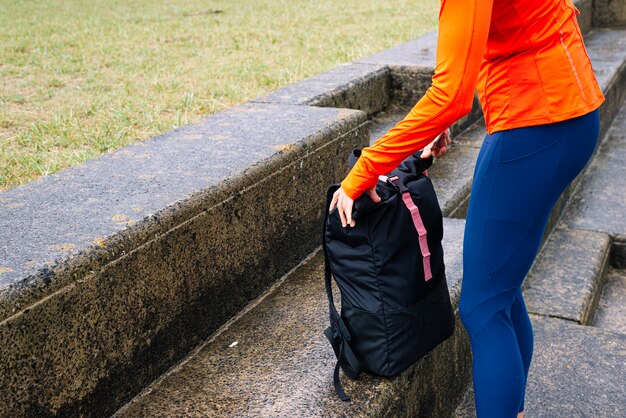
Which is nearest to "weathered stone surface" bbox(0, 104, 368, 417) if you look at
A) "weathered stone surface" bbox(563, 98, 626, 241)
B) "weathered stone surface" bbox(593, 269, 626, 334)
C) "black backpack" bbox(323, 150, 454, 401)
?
"black backpack" bbox(323, 150, 454, 401)

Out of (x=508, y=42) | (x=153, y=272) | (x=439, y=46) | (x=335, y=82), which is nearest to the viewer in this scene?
(x=439, y=46)

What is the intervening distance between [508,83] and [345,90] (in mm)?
2243

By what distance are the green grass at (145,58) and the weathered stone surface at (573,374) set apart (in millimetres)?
1992

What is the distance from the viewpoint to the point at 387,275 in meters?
2.32

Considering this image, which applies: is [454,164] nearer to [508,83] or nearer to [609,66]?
[508,83]

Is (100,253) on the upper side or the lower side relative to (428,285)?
upper

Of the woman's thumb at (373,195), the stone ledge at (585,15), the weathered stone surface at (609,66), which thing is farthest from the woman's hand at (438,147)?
the stone ledge at (585,15)

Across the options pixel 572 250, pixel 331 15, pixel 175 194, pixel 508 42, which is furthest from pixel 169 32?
pixel 508 42

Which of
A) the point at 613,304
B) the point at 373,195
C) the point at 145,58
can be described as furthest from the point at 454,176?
the point at 145,58

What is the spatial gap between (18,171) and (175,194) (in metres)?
1.09

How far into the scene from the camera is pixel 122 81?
5125 mm

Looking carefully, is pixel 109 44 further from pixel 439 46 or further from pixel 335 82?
pixel 439 46

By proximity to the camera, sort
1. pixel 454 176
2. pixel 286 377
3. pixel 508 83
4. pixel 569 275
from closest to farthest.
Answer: pixel 508 83
pixel 286 377
pixel 569 275
pixel 454 176

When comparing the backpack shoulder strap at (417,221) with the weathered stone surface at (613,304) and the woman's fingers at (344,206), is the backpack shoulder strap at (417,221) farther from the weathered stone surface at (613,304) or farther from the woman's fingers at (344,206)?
the weathered stone surface at (613,304)
